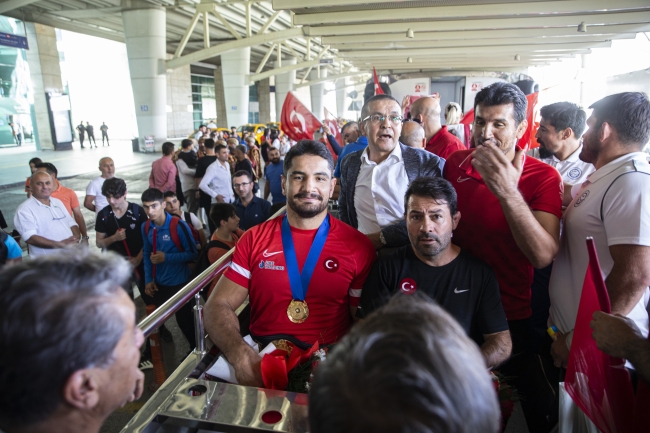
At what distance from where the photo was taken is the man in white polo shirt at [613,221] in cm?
179

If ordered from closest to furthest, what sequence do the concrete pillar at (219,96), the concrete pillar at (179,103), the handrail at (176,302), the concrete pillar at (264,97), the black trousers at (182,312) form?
1. the handrail at (176,302)
2. the black trousers at (182,312)
3. the concrete pillar at (179,103)
4. the concrete pillar at (219,96)
5. the concrete pillar at (264,97)

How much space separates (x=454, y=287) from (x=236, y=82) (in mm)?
26419

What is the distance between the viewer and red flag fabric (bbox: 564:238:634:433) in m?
1.36

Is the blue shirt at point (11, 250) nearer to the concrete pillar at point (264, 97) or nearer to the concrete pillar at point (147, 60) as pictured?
the concrete pillar at point (147, 60)

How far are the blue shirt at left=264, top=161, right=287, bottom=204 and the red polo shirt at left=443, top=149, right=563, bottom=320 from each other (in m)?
4.87

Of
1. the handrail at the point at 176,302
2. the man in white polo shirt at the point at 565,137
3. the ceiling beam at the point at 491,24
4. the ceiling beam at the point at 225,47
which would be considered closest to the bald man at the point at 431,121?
the man in white polo shirt at the point at 565,137

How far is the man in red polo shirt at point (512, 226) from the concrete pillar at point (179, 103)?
34646 millimetres

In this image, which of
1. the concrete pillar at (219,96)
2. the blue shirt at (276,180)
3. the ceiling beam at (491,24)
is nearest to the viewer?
the ceiling beam at (491,24)

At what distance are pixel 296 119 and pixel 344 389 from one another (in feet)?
27.2

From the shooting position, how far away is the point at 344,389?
0.61 metres

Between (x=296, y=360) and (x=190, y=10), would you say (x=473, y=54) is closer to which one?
(x=296, y=360)

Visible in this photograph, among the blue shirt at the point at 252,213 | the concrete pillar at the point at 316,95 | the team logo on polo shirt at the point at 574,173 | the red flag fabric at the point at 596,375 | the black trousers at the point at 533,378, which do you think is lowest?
the black trousers at the point at 533,378

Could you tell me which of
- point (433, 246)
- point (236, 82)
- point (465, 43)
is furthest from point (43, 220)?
point (236, 82)

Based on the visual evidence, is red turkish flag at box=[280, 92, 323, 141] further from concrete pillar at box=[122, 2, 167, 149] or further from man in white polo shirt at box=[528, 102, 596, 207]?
concrete pillar at box=[122, 2, 167, 149]
